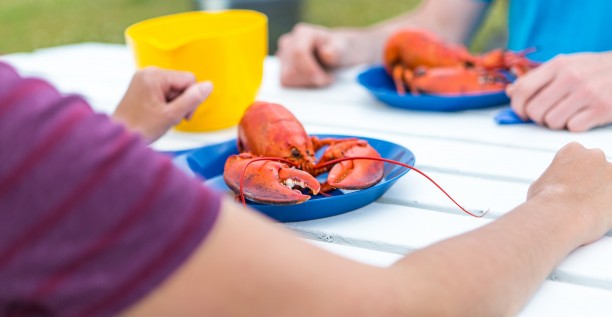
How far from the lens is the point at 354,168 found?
93 cm

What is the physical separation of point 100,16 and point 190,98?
5504 millimetres

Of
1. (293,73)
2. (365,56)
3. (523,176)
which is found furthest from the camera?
(365,56)

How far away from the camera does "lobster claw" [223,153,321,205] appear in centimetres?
86

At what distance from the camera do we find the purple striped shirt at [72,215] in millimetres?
445

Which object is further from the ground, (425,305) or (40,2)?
(425,305)

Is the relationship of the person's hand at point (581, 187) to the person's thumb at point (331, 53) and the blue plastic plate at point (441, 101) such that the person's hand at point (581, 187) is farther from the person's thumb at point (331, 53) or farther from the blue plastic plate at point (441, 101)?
the person's thumb at point (331, 53)

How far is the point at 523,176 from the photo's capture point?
1031 millimetres

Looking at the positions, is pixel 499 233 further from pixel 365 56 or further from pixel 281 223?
pixel 365 56

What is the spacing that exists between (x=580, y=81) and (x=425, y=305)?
77 centimetres

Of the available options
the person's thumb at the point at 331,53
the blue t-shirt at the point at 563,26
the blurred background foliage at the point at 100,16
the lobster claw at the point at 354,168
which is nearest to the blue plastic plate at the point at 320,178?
the lobster claw at the point at 354,168

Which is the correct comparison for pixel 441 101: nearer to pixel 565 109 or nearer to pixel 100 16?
pixel 565 109

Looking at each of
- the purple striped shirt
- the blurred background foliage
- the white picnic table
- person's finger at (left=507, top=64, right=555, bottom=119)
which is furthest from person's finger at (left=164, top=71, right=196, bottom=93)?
the blurred background foliage

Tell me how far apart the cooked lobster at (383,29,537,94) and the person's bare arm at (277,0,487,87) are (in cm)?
15

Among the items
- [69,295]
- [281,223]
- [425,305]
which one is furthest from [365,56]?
[69,295]
